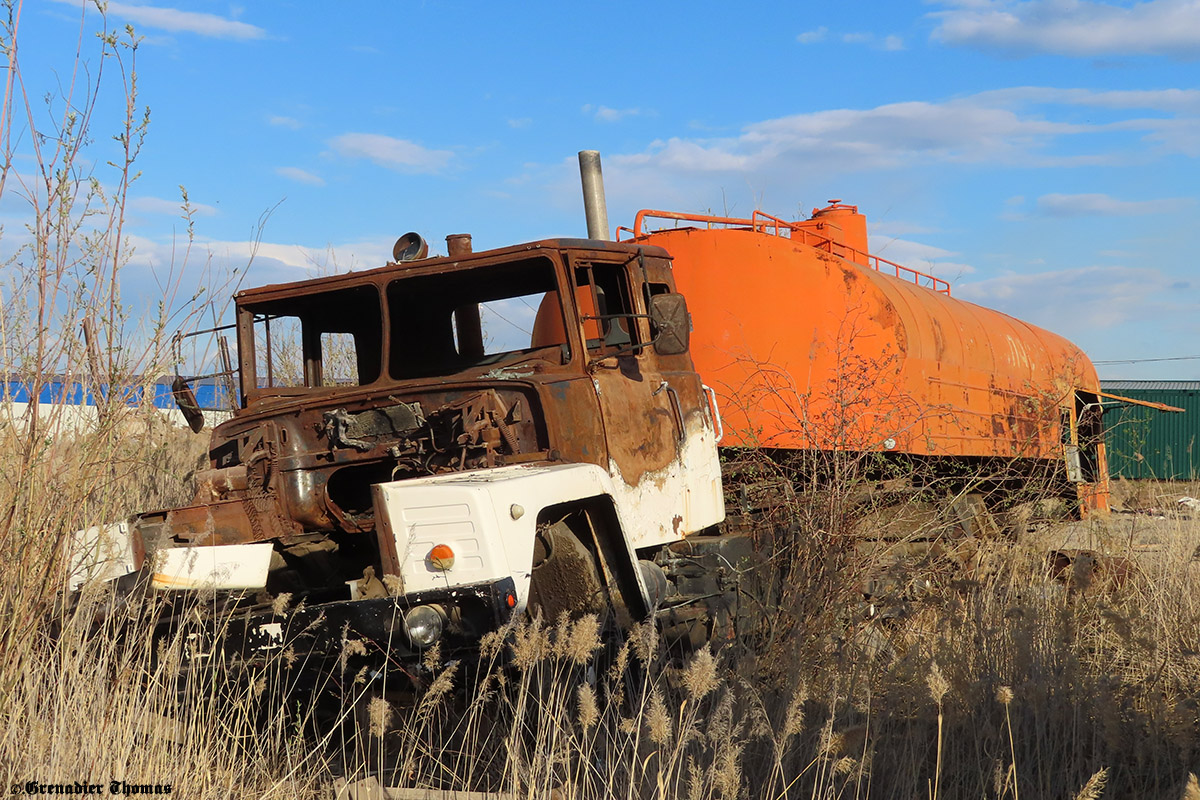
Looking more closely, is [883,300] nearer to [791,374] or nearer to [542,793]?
[791,374]

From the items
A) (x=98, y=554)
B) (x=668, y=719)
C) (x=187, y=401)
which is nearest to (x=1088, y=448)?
(x=187, y=401)

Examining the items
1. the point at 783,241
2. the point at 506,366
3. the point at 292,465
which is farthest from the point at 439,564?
the point at 783,241

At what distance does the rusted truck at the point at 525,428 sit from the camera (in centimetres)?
389

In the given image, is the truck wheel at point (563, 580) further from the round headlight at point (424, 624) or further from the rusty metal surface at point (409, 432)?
the round headlight at point (424, 624)

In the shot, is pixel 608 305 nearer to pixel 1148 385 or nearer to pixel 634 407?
pixel 634 407

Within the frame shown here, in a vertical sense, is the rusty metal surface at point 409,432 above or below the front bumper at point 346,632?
above

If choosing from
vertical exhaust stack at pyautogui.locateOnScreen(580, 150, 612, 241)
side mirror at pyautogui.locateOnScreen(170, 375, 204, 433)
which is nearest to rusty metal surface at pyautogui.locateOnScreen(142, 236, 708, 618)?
side mirror at pyautogui.locateOnScreen(170, 375, 204, 433)

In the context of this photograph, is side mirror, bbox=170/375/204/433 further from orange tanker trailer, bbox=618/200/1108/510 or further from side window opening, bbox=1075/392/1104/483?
side window opening, bbox=1075/392/1104/483

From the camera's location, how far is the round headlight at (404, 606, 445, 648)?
3.74 metres

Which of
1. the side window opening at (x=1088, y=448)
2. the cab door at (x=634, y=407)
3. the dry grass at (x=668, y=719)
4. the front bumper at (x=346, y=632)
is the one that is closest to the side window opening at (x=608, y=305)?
the cab door at (x=634, y=407)

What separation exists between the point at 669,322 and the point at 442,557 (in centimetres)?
200

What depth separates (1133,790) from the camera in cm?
379

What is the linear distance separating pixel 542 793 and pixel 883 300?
16.6 ft

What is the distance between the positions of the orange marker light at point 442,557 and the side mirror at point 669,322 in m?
1.88
